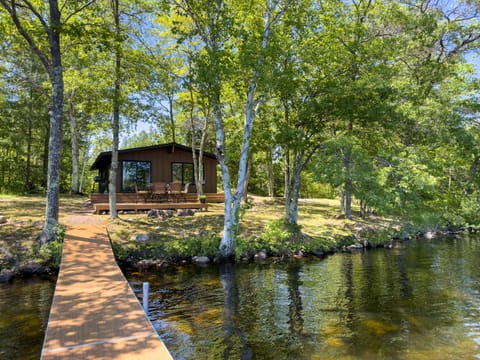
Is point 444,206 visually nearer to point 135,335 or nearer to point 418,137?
point 418,137

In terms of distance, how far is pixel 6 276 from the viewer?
28.0 feet

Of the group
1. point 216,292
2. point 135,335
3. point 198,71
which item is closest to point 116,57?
point 198,71

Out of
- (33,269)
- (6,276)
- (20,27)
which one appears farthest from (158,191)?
(20,27)

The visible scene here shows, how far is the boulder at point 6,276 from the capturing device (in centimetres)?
845

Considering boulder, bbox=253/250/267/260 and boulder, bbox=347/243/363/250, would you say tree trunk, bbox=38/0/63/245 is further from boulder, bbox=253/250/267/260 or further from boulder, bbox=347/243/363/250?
boulder, bbox=347/243/363/250

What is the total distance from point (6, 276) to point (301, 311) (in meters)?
7.75

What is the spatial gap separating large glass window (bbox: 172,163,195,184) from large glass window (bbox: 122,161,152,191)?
167 cm

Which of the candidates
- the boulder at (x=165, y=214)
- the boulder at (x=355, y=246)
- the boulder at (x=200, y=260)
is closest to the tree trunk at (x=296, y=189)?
the boulder at (x=355, y=246)

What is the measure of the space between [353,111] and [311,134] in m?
2.13

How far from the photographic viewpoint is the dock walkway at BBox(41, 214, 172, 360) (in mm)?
3939

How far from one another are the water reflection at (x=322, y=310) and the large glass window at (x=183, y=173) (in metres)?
11.2

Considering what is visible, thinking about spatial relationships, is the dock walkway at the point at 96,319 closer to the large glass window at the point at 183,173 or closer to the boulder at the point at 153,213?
the boulder at the point at 153,213

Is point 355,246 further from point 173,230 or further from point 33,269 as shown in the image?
point 33,269

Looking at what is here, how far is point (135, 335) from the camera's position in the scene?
4355 millimetres
